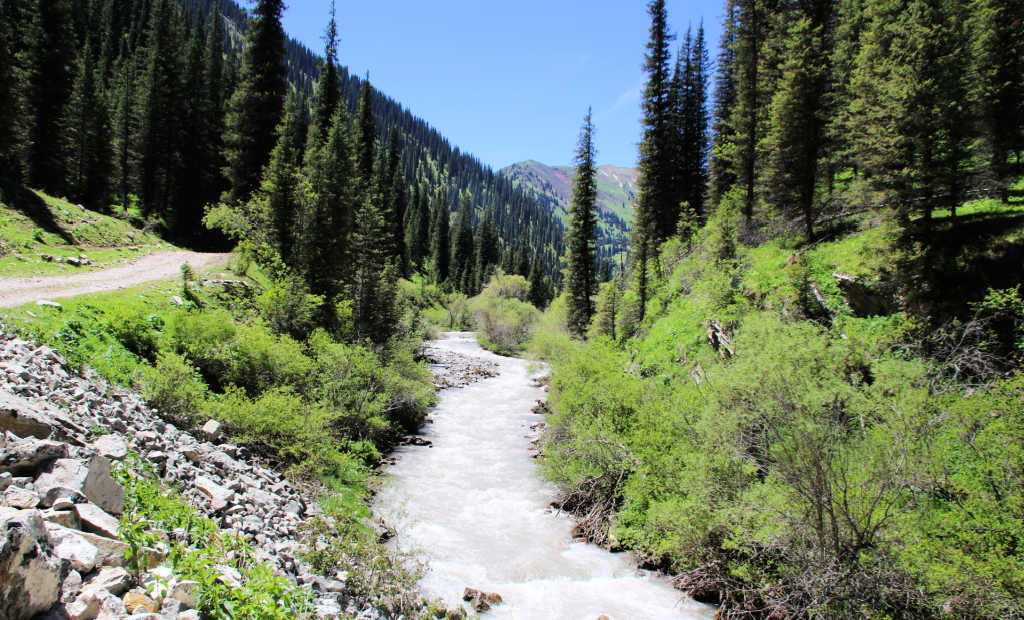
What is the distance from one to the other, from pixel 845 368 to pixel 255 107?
111 feet

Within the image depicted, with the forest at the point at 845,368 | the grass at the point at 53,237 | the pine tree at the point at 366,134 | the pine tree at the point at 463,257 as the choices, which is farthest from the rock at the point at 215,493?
the pine tree at the point at 463,257

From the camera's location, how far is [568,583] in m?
10.9

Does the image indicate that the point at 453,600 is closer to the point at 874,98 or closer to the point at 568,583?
the point at 568,583

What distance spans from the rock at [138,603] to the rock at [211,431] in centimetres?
742

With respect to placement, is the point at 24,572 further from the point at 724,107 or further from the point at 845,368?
the point at 724,107

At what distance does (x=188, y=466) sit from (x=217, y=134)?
40.8 meters

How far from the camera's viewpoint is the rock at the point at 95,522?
15.6 ft

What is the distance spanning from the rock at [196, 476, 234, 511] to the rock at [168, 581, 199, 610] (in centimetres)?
358

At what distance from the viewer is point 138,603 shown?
163 inches

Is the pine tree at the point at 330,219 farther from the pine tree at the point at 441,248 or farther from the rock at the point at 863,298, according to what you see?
the pine tree at the point at 441,248

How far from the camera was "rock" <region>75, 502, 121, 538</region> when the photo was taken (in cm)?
475

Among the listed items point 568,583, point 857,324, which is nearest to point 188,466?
point 568,583

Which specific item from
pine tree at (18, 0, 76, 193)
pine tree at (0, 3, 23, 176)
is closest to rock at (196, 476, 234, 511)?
pine tree at (0, 3, 23, 176)

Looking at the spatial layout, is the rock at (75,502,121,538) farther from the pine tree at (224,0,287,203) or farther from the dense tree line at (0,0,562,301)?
the pine tree at (224,0,287,203)
